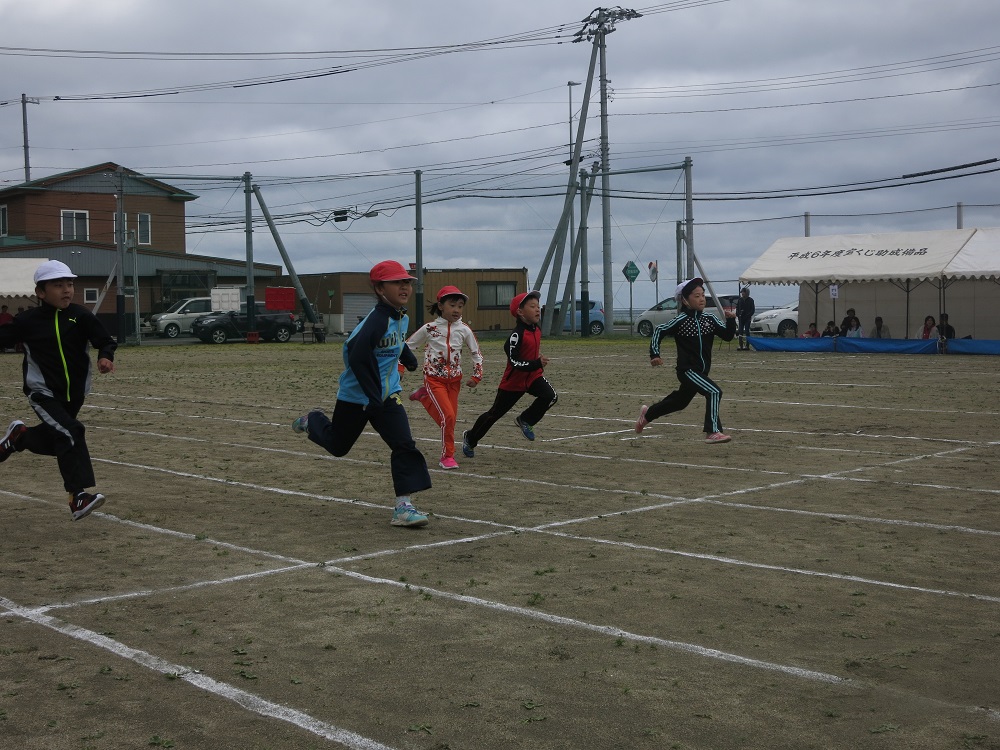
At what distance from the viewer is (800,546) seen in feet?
25.8

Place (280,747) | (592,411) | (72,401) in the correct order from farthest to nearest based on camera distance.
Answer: (592,411) → (72,401) → (280,747)

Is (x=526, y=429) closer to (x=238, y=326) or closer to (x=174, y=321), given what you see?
(x=238, y=326)

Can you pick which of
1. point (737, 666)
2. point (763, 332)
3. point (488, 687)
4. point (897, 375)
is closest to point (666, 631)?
point (737, 666)

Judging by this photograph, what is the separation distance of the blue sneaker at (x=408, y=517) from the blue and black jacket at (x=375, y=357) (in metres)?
0.76

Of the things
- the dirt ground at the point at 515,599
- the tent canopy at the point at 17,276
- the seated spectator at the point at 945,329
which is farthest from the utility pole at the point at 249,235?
the dirt ground at the point at 515,599

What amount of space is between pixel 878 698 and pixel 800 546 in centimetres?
302

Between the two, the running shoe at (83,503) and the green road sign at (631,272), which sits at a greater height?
the green road sign at (631,272)

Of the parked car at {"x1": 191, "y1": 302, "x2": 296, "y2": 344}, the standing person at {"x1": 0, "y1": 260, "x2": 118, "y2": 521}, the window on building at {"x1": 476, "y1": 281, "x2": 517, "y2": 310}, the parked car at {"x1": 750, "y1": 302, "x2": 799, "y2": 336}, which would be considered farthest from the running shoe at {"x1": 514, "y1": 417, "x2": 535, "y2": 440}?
the window on building at {"x1": 476, "y1": 281, "x2": 517, "y2": 310}

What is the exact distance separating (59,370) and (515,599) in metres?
4.08

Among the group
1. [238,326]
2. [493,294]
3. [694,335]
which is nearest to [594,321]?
[493,294]

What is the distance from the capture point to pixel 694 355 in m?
13.6

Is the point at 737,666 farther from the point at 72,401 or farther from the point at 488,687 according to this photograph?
the point at 72,401

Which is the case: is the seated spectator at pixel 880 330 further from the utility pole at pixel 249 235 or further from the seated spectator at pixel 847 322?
the utility pole at pixel 249 235

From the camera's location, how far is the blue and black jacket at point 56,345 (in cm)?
849
